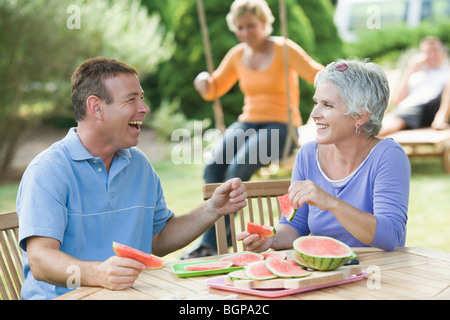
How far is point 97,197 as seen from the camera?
2.37m

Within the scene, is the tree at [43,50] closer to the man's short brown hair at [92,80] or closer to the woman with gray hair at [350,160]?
the man's short brown hair at [92,80]

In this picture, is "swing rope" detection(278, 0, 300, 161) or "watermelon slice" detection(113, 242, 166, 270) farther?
"swing rope" detection(278, 0, 300, 161)

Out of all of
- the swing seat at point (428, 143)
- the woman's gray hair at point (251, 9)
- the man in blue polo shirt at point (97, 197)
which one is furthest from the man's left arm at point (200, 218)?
the swing seat at point (428, 143)

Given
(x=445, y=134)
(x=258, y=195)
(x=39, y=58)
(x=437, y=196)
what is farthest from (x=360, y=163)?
(x=39, y=58)

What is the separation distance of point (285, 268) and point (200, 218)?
711 mm

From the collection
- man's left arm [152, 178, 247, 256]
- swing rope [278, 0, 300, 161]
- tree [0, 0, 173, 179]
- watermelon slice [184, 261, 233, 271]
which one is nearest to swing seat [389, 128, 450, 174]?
swing rope [278, 0, 300, 161]

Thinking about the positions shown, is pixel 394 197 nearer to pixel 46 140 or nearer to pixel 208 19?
pixel 208 19

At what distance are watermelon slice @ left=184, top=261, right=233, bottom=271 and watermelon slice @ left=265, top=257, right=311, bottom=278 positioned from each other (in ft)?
0.64

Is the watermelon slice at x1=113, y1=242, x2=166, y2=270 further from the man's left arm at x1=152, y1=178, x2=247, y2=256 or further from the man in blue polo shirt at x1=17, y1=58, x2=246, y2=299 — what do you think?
the man's left arm at x1=152, y1=178, x2=247, y2=256

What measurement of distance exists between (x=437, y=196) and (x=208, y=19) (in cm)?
560

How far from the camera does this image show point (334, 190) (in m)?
2.54

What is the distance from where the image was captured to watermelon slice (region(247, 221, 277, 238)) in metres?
2.33

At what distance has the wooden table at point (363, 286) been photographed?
5.83 feet
